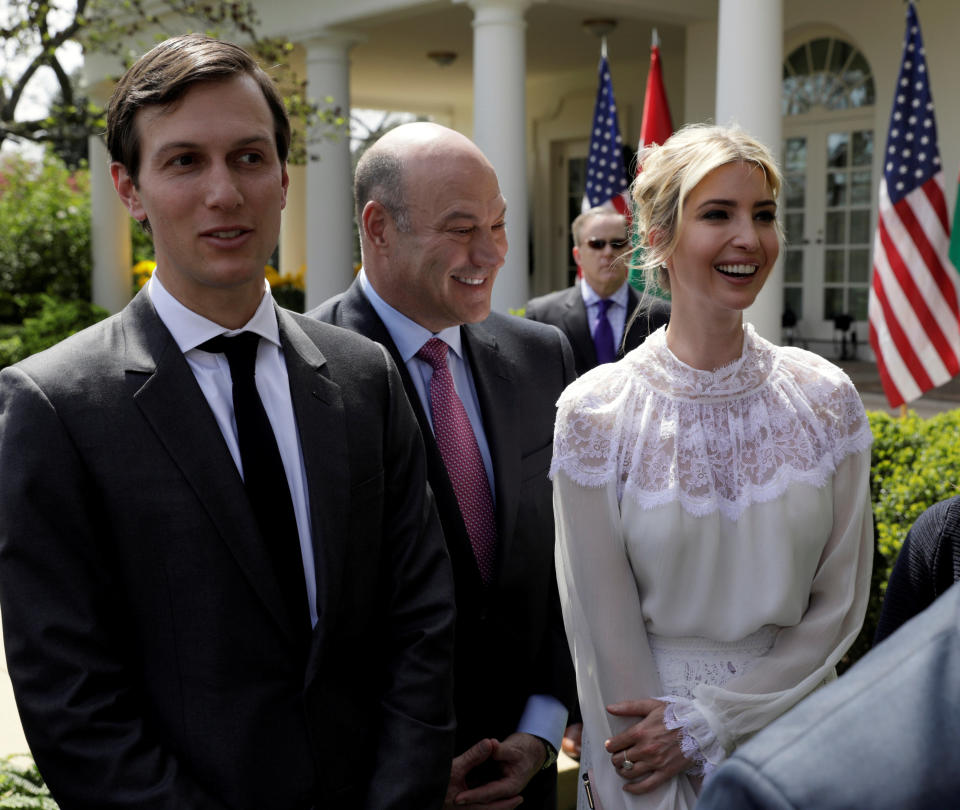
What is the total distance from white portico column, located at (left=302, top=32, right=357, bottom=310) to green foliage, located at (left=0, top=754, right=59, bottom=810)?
32.8 feet

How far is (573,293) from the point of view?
6.80 meters

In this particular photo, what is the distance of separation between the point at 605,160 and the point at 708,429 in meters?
7.67

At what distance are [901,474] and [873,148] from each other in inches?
A: 331

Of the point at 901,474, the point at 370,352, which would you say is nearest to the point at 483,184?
the point at 370,352

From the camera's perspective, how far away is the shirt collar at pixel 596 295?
6.61m

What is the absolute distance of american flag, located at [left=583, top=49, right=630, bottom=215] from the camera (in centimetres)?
944

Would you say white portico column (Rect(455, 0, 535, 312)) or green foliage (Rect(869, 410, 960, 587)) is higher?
white portico column (Rect(455, 0, 535, 312))

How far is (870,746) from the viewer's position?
722 millimetres

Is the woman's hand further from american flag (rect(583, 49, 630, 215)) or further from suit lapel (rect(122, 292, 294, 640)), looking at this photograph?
american flag (rect(583, 49, 630, 215))

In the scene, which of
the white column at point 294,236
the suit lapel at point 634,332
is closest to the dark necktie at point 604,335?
the suit lapel at point 634,332

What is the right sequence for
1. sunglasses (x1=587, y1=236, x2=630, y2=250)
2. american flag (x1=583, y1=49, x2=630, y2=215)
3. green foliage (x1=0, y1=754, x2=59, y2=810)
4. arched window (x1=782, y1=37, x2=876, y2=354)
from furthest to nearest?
arched window (x1=782, y1=37, x2=876, y2=354) → american flag (x1=583, y1=49, x2=630, y2=215) → sunglasses (x1=587, y1=236, x2=630, y2=250) → green foliage (x1=0, y1=754, x2=59, y2=810)

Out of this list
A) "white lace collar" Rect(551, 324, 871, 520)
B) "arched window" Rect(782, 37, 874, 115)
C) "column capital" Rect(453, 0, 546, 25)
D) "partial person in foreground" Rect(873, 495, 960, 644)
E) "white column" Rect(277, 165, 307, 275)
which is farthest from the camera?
"white column" Rect(277, 165, 307, 275)

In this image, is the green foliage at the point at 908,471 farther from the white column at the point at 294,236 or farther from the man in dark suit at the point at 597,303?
the white column at the point at 294,236

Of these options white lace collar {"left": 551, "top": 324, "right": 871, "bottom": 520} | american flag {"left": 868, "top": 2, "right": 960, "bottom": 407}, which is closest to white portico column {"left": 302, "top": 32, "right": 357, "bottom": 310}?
american flag {"left": 868, "top": 2, "right": 960, "bottom": 407}
